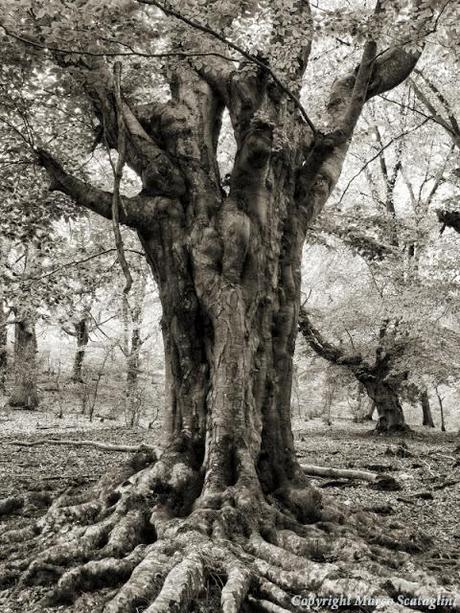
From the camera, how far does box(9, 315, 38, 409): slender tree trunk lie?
19.3 metres

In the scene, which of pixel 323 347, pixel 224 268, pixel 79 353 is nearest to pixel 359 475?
pixel 224 268

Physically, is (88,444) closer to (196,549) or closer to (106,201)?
(106,201)

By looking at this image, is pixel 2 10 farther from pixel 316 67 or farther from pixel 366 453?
pixel 366 453

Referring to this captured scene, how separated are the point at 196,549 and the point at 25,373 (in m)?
18.0

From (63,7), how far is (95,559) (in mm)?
4796

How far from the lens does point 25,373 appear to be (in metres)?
19.5

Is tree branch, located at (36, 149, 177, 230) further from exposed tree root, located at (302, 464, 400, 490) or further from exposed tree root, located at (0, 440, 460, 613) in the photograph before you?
exposed tree root, located at (302, 464, 400, 490)

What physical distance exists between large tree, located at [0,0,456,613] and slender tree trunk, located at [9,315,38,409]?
47.8 feet

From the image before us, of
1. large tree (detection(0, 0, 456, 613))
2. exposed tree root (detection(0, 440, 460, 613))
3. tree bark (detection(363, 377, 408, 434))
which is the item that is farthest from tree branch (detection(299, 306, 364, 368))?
exposed tree root (detection(0, 440, 460, 613))

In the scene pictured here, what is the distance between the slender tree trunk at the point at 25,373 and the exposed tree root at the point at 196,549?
51.5ft

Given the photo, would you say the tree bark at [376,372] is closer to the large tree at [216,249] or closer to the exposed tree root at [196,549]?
the large tree at [216,249]

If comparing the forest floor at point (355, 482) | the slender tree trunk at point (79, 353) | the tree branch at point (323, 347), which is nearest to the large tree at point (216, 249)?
the forest floor at point (355, 482)

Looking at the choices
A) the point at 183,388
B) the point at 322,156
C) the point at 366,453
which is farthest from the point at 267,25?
the point at 366,453

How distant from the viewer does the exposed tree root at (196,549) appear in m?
3.01
